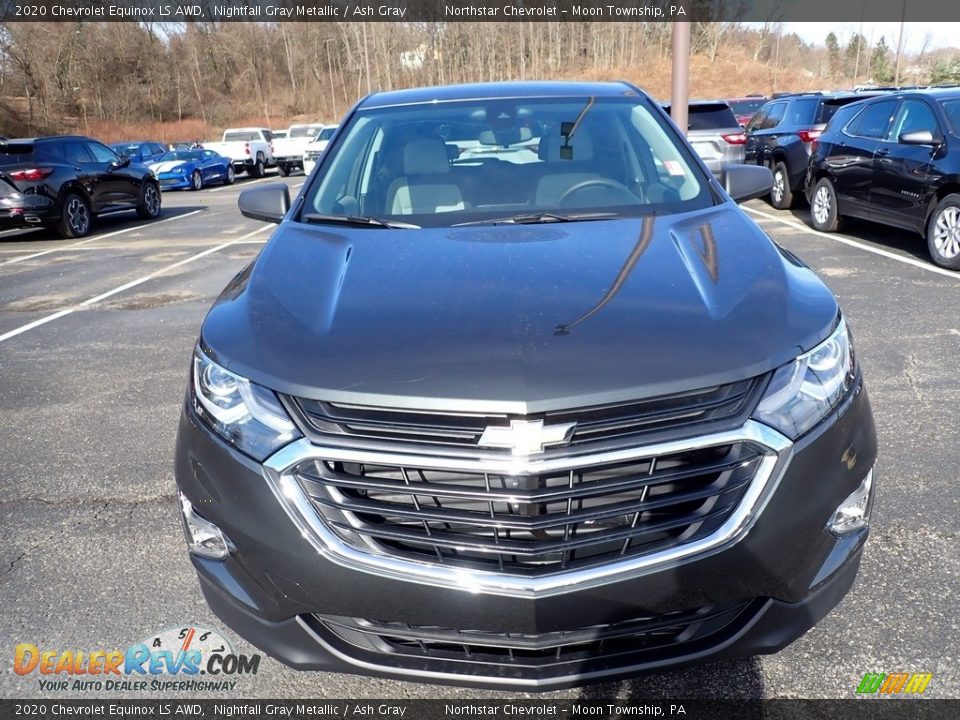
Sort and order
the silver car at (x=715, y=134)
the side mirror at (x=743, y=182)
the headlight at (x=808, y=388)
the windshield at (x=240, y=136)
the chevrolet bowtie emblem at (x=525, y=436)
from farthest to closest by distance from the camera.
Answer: the windshield at (x=240, y=136), the silver car at (x=715, y=134), the side mirror at (x=743, y=182), the headlight at (x=808, y=388), the chevrolet bowtie emblem at (x=525, y=436)

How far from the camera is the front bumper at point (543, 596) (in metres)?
1.82

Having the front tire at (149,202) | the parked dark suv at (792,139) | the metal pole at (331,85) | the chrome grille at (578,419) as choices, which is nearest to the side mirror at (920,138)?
the parked dark suv at (792,139)

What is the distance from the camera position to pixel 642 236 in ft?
8.68

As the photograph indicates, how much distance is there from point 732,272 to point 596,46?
67035mm

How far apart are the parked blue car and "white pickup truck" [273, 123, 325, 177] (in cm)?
389

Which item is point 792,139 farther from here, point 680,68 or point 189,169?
point 189,169

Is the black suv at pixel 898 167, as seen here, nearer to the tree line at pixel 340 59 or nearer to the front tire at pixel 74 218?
the front tire at pixel 74 218

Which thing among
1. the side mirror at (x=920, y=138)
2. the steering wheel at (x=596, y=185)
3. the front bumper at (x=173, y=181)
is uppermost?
the steering wheel at (x=596, y=185)

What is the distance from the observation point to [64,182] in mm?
12914

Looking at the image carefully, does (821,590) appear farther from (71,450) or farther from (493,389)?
(71,450)

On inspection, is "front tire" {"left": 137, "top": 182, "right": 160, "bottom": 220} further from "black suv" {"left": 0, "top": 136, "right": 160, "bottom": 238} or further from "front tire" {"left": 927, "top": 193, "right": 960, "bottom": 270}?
"front tire" {"left": 927, "top": 193, "right": 960, "bottom": 270}

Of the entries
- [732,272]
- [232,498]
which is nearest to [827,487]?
[732,272]

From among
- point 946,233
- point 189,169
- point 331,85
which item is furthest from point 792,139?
point 331,85

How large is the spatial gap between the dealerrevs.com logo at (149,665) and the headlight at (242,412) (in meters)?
0.90
